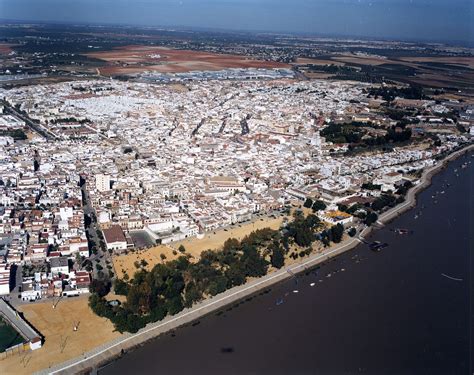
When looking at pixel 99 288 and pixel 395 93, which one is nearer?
pixel 99 288

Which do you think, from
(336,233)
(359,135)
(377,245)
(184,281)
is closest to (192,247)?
(184,281)

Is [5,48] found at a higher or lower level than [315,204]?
higher

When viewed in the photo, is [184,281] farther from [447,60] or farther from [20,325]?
[447,60]

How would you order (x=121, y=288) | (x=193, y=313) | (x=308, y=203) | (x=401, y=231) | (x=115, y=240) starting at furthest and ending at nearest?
(x=308, y=203), (x=401, y=231), (x=115, y=240), (x=121, y=288), (x=193, y=313)

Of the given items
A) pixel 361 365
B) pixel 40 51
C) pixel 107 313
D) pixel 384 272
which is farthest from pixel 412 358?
pixel 40 51

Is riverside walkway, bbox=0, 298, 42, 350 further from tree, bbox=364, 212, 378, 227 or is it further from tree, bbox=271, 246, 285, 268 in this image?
tree, bbox=364, 212, 378, 227

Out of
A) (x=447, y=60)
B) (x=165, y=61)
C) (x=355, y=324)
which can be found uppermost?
(x=447, y=60)

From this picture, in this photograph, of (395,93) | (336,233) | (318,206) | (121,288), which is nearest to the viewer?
(121,288)

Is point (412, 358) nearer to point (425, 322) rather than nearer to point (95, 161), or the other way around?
point (425, 322)
